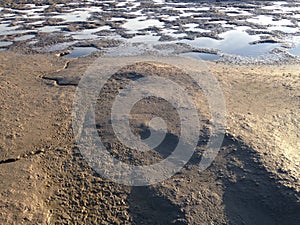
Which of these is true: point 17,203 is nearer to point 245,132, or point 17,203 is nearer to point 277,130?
point 245,132

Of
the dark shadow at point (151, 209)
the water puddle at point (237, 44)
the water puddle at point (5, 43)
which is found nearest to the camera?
the dark shadow at point (151, 209)

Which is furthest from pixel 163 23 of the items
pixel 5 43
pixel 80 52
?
pixel 5 43

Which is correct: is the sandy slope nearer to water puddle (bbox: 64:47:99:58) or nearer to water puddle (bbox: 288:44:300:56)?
water puddle (bbox: 64:47:99:58)

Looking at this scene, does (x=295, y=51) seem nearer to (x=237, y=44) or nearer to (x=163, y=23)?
(x=237, y=44)

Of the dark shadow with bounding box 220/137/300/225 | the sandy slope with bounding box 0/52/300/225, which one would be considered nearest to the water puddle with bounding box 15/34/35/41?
the sandy slope with bounding box 0/52/300/225

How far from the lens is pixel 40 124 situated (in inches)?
162

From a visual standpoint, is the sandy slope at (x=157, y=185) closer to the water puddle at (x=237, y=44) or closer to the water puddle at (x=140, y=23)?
the water puddle at (x=237, y=44)

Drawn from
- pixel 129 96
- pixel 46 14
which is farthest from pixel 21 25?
pixel 129 96

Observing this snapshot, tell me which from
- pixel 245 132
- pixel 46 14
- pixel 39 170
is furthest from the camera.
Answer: pixel 46 14

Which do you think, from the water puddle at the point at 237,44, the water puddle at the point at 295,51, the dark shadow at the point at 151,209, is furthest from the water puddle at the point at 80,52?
the dark shadow at the point at 151,209

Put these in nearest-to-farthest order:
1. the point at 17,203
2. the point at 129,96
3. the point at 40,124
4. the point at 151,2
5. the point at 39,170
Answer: the point at 17,203, the point at 39,170, the point at 40,124, the point at 129,96, the point at 151,2

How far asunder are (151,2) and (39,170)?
30.6ft

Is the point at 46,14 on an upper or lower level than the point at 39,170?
lower

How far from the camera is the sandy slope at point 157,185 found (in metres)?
2.86
